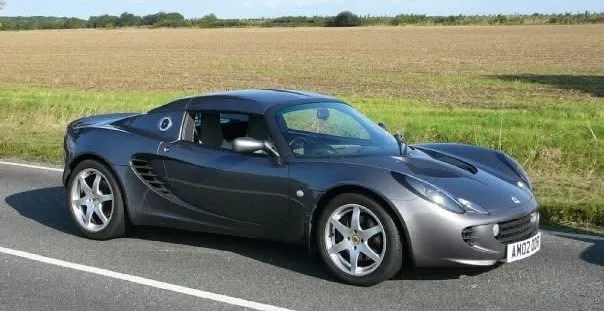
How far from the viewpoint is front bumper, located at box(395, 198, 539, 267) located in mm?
5211

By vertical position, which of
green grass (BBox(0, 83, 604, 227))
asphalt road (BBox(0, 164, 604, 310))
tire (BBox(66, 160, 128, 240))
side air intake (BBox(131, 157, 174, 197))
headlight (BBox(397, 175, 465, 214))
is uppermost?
headlight (BBox(397, 175, 465, 214))

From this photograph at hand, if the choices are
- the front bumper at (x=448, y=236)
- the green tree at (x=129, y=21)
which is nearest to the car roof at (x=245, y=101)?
the front bumper at (x=448, y=236)

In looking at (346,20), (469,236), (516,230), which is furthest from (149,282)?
(346,20)

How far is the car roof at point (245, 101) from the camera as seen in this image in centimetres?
629

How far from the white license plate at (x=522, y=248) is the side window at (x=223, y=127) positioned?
1957 millimetres

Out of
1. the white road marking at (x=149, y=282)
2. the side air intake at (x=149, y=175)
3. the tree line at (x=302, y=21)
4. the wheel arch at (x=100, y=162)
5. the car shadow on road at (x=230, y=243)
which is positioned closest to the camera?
the white road marking at (x=149, y=282)

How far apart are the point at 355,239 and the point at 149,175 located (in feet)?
6.38

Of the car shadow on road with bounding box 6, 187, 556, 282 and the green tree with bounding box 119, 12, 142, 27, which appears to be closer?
the car shadow on road with bounding box 6, 187, 556, 282

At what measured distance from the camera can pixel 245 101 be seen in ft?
20.9

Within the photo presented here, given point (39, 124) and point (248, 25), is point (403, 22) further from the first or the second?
point (39, 124)

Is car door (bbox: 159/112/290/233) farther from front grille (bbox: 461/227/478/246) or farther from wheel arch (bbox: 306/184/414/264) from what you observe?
front grille (bbox: 461/227/478/246)

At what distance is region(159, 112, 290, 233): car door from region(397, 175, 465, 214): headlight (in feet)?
2.96

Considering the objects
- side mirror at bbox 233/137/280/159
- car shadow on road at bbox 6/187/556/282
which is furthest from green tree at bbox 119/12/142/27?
side mirror at bbox 233/137/280/159

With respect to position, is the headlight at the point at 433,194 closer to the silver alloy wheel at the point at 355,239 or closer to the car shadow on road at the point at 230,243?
the silver alloy wheel at the point at 355,239
